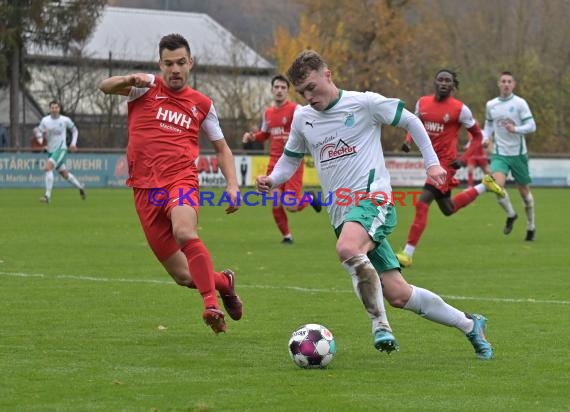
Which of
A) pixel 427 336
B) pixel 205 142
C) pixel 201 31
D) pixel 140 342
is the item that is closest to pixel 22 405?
pixel 140 342

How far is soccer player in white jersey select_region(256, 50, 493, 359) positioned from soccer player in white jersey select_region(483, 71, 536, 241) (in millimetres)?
10320

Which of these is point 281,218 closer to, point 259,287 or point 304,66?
point 259,287

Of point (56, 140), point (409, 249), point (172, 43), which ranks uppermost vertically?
point (172, 43)

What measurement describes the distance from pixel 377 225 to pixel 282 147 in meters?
10.4

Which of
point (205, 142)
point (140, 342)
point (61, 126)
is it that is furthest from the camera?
point (205, 142)

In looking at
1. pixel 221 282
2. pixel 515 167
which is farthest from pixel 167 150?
pixel 515 167

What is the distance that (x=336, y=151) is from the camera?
7996mm

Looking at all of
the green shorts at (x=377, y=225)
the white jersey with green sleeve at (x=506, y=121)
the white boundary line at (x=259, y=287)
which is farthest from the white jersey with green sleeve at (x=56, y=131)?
the green shorts at (x=377, y=225)

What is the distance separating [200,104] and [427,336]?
2311 millimetres

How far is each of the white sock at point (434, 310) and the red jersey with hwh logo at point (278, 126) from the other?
1047 cm

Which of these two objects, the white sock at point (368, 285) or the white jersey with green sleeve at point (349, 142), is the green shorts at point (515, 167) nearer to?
the white jersey with green sleeve at point (349, 142)

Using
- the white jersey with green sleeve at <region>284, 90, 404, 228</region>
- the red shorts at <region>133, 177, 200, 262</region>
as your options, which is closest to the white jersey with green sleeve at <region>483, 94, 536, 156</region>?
the red shorts at <region>133, 177, 200, 262</region>

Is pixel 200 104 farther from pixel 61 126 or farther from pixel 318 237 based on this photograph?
pixel 61 126

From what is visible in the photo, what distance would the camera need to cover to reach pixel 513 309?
10.4 metres
